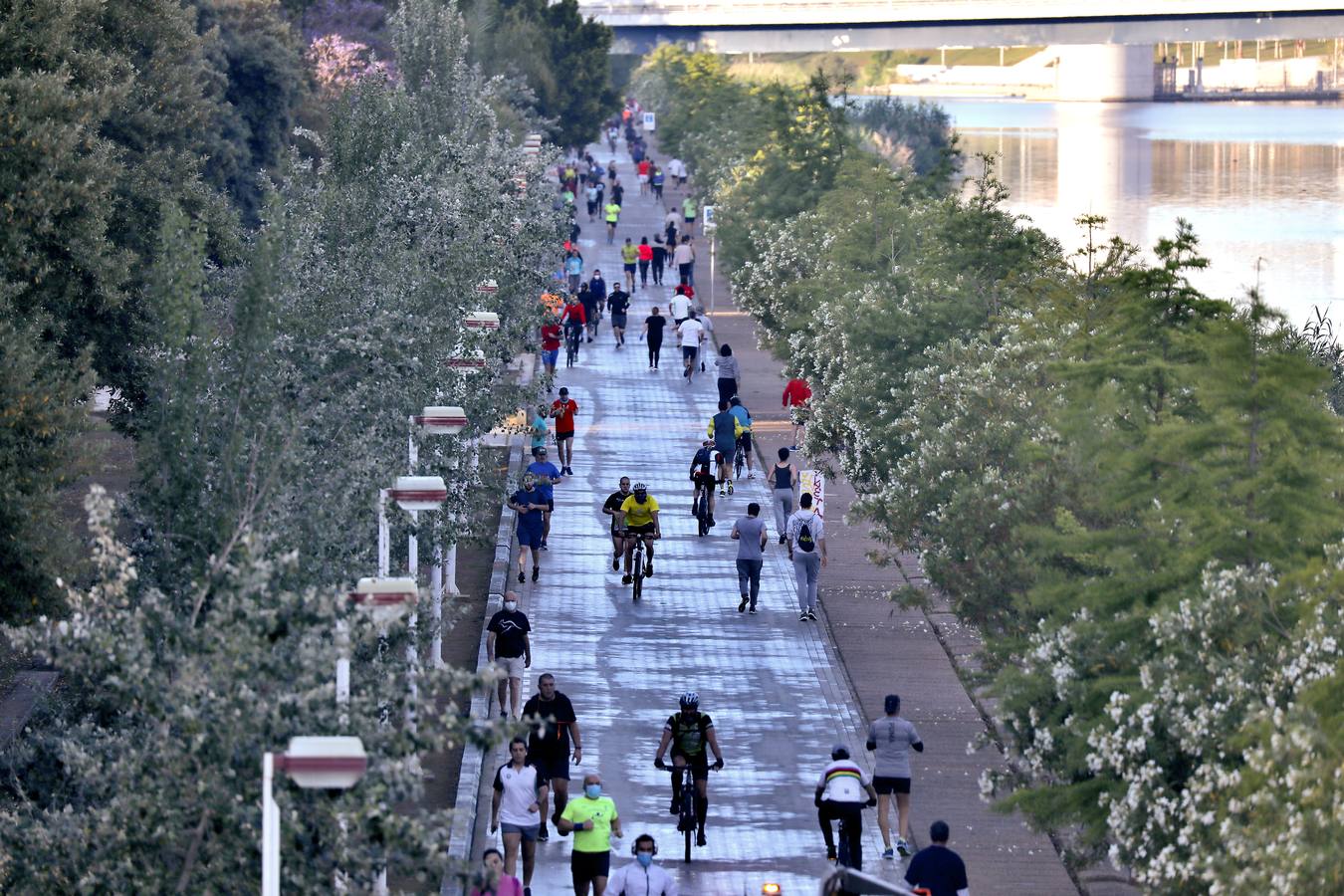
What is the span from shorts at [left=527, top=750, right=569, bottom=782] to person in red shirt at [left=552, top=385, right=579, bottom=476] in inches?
626

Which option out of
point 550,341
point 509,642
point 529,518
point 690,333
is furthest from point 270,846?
point 690,333

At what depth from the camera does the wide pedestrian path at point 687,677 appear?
1931 centimetres

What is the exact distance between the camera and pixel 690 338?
45938mm

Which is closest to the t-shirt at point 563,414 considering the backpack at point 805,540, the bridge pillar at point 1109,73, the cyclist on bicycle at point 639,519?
the cyclist on bicycle at point 639,519

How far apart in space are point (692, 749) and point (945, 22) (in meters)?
95.8

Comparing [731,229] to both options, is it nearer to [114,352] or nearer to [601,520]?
[601,520]

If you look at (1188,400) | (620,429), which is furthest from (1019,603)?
(620,429)

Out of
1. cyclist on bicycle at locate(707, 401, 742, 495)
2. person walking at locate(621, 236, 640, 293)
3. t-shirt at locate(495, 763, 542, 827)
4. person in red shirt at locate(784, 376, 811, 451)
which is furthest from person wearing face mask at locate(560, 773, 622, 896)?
person walking at locate(621, 236, 640, 293)

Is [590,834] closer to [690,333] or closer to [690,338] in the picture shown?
[690,333]

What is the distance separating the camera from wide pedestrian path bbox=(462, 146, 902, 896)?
19.3 meters

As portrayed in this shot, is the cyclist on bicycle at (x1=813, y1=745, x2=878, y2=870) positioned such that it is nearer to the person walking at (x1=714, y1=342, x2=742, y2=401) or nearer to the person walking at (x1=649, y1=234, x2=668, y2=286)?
the person walking at (x1=714, y1=342, x2=742, y2=401)

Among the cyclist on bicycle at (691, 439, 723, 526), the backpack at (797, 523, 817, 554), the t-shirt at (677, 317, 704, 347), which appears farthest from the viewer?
the t-shirt at (677, 317, 704, 347)

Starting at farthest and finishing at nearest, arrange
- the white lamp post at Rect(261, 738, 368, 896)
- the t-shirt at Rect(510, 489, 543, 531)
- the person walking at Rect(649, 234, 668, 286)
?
the person walking at Rect(649, 234, 668, 286) → the t-shirt at Rect(510, 489, 543, 531) → the white lamp post at Rect(261, 738, 368, 896)

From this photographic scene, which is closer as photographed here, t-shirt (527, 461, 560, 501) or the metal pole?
the metal pole
